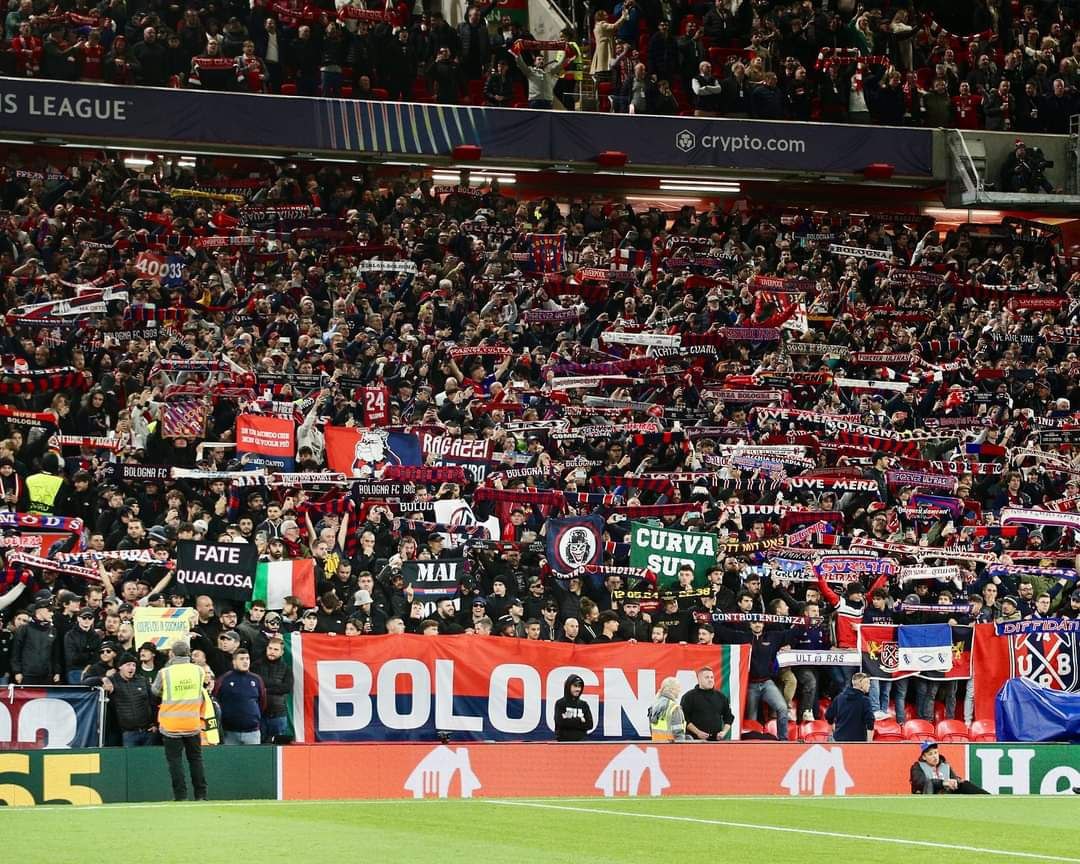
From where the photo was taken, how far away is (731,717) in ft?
59.9

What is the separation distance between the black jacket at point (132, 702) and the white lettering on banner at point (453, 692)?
1999 mm

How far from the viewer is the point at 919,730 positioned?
19438 mm

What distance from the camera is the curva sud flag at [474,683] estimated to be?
58.7ft

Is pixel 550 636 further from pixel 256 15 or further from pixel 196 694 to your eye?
pixel 256 15

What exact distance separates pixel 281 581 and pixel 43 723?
292cm

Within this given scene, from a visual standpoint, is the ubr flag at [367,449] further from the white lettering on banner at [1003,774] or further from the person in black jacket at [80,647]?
the white lettering on banner at [1003,774]

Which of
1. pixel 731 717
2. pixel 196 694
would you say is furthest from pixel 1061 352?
pixel 196 694

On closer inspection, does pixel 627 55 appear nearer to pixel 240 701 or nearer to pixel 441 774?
pixel 240 701

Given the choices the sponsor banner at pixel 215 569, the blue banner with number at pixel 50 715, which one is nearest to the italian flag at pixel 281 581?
the sponsor banner at pixel 215 569

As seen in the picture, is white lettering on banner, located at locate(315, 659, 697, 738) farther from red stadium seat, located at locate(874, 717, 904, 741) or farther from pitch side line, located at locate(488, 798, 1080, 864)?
pitch side line, located at locate(488, 798, 1080, 864)

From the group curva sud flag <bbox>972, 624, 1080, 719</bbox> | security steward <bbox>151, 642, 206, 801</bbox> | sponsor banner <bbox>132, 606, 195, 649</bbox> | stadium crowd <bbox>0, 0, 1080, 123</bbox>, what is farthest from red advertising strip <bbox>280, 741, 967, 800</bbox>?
stadium crowd <bbox>0, 0, 1080, 123</bbox>

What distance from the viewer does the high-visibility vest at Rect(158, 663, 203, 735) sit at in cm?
1495

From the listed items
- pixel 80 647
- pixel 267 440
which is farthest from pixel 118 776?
pixel 267 440

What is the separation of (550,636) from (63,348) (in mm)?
8079
